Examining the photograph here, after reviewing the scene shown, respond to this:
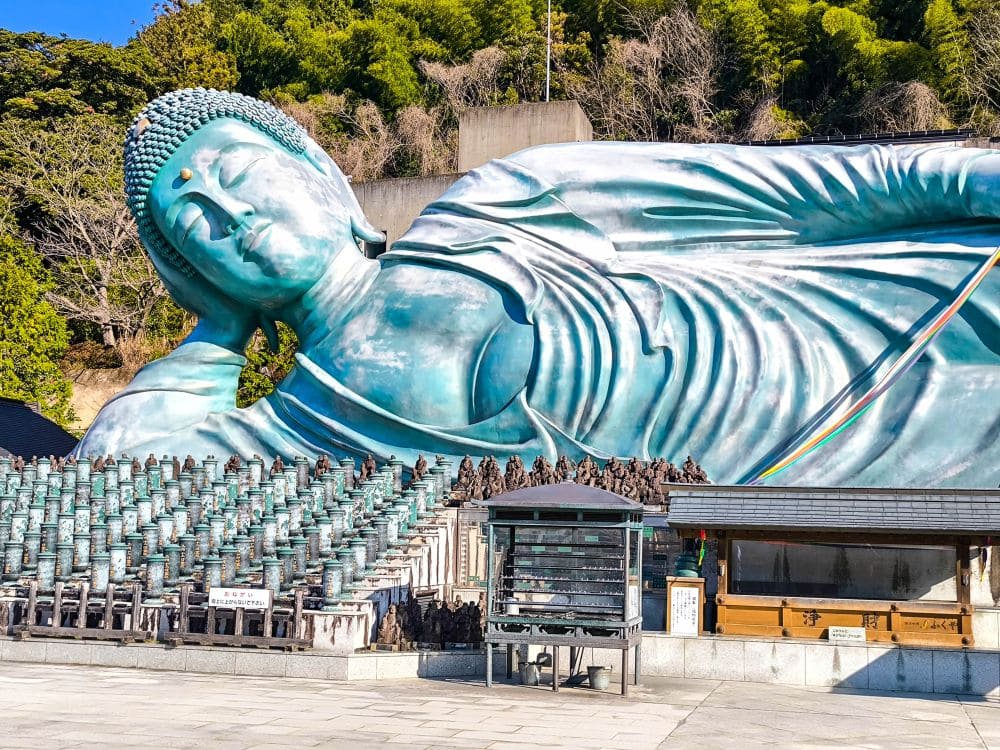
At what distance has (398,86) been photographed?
44406mm

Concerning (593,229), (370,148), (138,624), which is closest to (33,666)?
(138,624)

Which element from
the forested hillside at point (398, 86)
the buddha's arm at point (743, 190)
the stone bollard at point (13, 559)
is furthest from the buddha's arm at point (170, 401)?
the forested hillside at point (398, 86)

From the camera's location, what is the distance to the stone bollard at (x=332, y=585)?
1192 centimetres

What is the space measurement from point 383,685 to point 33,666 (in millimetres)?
3231

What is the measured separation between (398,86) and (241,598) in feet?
114

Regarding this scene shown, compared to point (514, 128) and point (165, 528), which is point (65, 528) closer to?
point (165, 528)

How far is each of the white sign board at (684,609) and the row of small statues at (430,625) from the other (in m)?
1.81

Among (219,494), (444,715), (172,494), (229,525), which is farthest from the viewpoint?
(219,494)

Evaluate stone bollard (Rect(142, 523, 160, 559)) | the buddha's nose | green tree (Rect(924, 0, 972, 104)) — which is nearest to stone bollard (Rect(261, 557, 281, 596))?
stone bollard (Rect(142, 523, 160, 559))

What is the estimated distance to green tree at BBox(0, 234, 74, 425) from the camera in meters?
29.3

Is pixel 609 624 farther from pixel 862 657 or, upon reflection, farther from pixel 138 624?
pixel 138 624

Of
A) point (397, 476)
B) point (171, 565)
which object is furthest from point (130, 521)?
point (397, 476)

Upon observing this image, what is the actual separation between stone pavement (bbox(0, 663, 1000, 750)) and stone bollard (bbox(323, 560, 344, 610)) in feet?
3.56

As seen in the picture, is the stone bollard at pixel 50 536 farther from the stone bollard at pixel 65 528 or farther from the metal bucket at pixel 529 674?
the metal bucket at pixel 529 674
